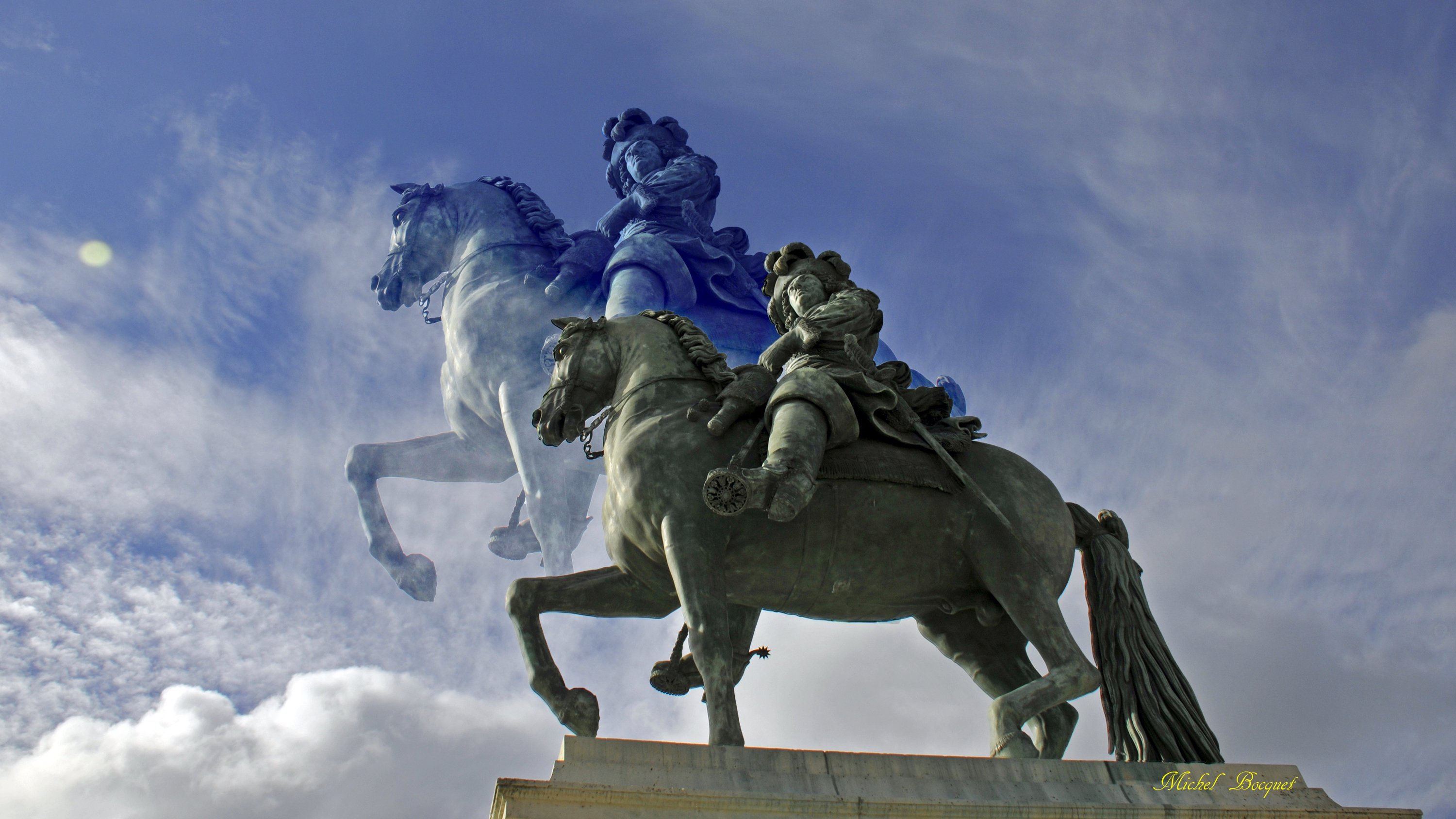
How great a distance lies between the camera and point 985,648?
423 cm

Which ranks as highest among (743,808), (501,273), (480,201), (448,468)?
(480,201)

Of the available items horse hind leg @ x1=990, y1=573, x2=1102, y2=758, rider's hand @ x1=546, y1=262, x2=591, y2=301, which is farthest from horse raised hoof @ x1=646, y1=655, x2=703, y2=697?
rider's hand @ x1=546, y1=262, x2=591, y2=301

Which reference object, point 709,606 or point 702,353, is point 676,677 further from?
point 702,353

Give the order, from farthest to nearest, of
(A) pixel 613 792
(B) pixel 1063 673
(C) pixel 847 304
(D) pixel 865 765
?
(C) pixel 847 304 → (B) pixel 1063 673 → (D) pixel 865 765 → (A) pixel 613 792

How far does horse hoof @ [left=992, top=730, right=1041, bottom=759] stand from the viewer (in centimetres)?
354

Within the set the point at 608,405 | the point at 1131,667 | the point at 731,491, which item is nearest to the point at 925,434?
the point at 731,491

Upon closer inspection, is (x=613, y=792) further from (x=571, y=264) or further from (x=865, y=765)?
(x=571, y=264)

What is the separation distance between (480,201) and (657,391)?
8359mm

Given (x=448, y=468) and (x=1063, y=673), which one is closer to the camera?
(x=1063, y=673)

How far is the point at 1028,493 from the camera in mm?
4098

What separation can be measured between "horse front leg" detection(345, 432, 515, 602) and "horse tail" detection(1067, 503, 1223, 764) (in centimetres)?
840

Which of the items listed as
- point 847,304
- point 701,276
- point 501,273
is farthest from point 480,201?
point 847,304

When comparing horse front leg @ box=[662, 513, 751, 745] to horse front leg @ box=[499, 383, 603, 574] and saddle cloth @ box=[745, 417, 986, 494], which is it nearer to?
saddle cloth @ box=[745, 417, 986, 494]

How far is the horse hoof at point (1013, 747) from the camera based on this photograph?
11.6ft
